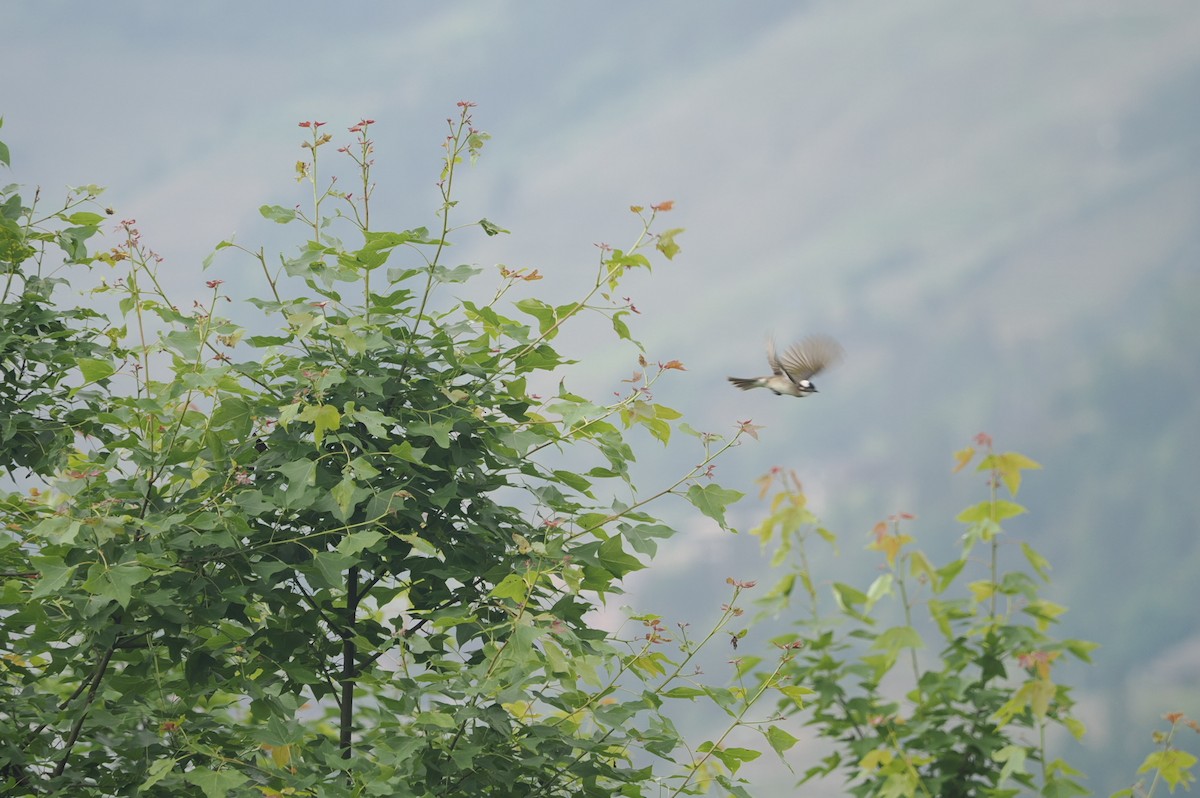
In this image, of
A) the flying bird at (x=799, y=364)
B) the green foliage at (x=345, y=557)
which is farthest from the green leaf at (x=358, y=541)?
the flying bird at (x=799, y=364)

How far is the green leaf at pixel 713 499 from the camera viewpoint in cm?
318

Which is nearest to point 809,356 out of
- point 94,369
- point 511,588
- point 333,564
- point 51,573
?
point 511,588

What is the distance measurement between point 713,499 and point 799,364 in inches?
51.7

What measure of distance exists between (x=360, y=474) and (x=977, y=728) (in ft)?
8.19

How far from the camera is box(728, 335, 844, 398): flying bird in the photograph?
4.30 metres

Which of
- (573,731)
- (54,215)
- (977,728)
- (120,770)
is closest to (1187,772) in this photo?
(977,728)

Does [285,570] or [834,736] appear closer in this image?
[285,570]

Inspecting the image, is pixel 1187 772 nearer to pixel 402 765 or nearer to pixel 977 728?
pixel 977 728

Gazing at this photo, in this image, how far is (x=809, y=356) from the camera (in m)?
4.34

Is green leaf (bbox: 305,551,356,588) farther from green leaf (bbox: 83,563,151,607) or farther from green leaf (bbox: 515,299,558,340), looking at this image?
green leaf (bbox: 515,299,558,340)

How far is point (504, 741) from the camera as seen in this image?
316 centimetres

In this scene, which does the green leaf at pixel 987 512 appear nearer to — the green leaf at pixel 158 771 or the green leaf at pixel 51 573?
the green leaf at pixel 158 771

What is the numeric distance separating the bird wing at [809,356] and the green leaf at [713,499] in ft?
4.15

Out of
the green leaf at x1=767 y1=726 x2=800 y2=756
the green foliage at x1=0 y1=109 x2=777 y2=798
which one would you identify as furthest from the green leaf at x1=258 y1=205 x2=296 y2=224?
the green leaf at x1=767 y1=726 x2=800 y2=756
